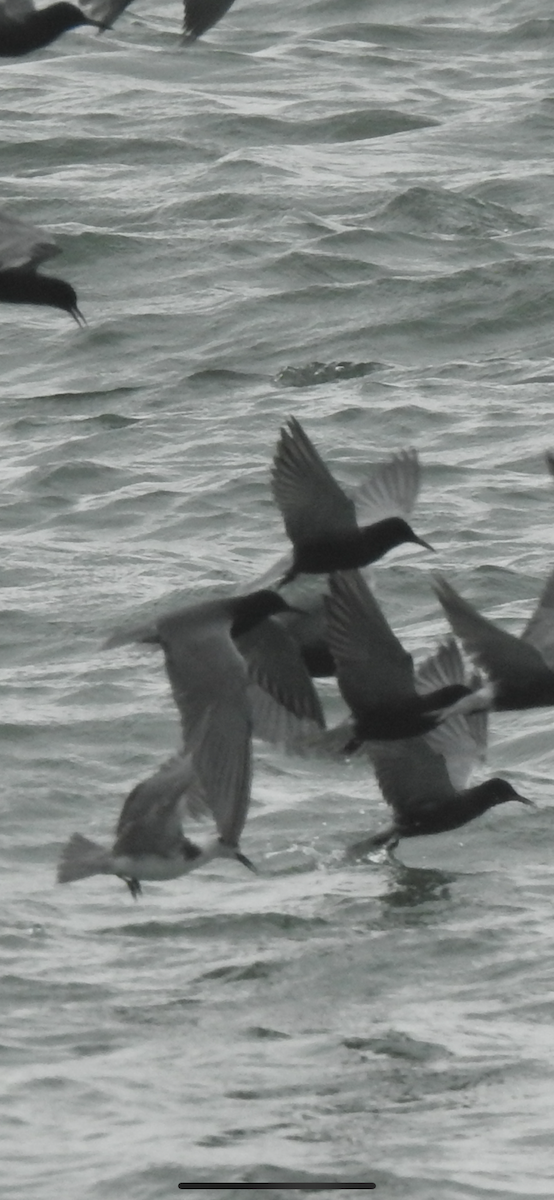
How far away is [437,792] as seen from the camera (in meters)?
11.0

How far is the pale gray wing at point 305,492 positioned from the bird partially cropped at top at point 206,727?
0.35m

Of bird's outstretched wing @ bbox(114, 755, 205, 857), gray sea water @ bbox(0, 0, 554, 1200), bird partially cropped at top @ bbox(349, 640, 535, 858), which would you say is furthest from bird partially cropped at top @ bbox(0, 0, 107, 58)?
gray sea water @ bbox(0, 0, 554, 1200)

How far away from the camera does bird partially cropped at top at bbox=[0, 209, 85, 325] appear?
8.31m

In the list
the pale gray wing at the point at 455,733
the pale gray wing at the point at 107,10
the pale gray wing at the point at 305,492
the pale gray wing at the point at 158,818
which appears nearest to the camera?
the pale gray wing at the point at 107,10

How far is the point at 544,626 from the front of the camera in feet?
31.8

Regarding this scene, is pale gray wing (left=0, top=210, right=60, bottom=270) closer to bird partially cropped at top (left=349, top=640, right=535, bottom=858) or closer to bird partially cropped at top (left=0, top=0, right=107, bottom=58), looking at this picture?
bird partially cropped at top (left=0, top=0, right=107, bottom=58)

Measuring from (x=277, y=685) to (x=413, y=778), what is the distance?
5.41ft

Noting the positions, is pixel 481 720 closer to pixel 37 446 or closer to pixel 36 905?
pixel 36 905

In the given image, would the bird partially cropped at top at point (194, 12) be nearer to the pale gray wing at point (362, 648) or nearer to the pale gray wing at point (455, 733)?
the pale gray wing at point (362, 648)

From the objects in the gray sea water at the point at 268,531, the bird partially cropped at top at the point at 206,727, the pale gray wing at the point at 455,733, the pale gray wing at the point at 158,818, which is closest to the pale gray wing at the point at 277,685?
the bird partially cropped at top at the point at 206,727

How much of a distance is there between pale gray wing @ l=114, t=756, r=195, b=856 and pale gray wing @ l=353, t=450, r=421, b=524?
1096 millimetres

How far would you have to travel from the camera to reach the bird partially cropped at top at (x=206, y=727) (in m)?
8.29

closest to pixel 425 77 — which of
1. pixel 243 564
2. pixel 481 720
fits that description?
pixel 243 564

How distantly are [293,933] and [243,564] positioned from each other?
4.14 meters
